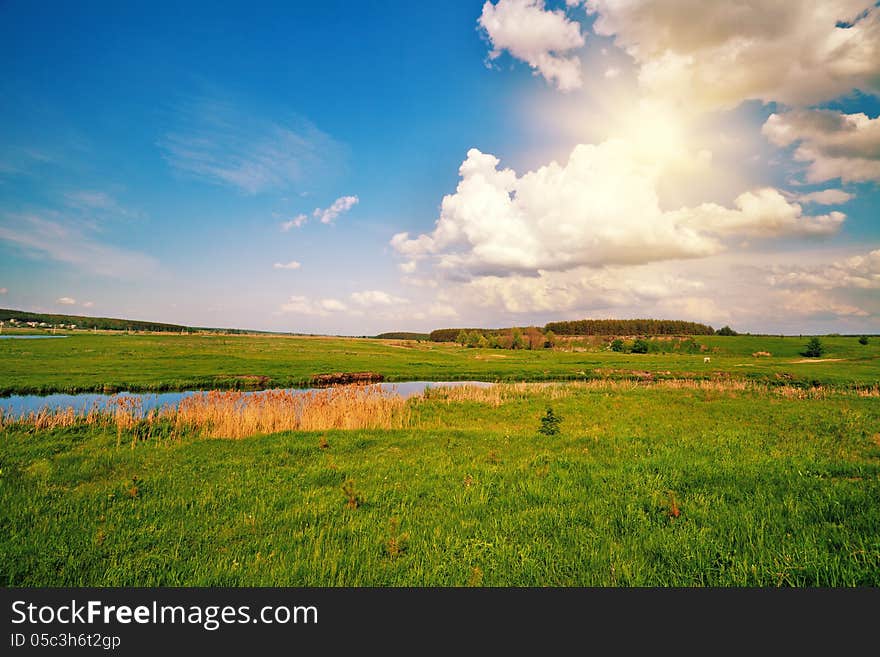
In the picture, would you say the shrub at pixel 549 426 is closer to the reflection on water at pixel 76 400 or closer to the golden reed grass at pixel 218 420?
the golden reed grass at pixel 218 420

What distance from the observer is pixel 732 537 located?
245 inches

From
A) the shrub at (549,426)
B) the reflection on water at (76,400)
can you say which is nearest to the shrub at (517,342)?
the reflection on water at (76,400)

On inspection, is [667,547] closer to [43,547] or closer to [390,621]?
[390,621]

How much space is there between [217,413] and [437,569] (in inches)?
640

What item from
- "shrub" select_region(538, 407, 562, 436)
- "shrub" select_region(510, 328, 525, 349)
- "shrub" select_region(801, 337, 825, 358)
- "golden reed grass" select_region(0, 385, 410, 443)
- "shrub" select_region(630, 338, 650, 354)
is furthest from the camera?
"shrub" select_region(510, 328, 525, 349)

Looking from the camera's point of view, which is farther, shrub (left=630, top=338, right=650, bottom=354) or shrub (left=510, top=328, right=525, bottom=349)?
shrub (left=510, top=328, right=525, bottom=349)

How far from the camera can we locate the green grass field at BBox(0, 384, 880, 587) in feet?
18.1

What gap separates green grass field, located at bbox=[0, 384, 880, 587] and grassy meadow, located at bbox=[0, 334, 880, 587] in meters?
0.04

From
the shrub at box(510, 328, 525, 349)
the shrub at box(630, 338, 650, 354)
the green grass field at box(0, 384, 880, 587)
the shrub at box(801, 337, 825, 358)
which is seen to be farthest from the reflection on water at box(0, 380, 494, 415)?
the shrub at box(510, 328, 525, 349)

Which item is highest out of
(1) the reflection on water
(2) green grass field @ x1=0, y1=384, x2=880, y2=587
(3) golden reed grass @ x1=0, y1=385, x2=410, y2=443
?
(2) green grass field @ x1=0, y1=384, x2=880, y2=587

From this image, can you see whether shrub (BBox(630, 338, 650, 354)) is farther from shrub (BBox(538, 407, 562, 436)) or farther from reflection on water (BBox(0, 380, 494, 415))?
shrub (BBox(538, 407, 562, 436))

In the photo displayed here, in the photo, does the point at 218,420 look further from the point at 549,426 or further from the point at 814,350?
the point at 814,350

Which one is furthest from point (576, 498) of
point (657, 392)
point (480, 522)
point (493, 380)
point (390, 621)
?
point (493, 380)

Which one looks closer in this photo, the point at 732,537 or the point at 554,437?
the point at 732,537
